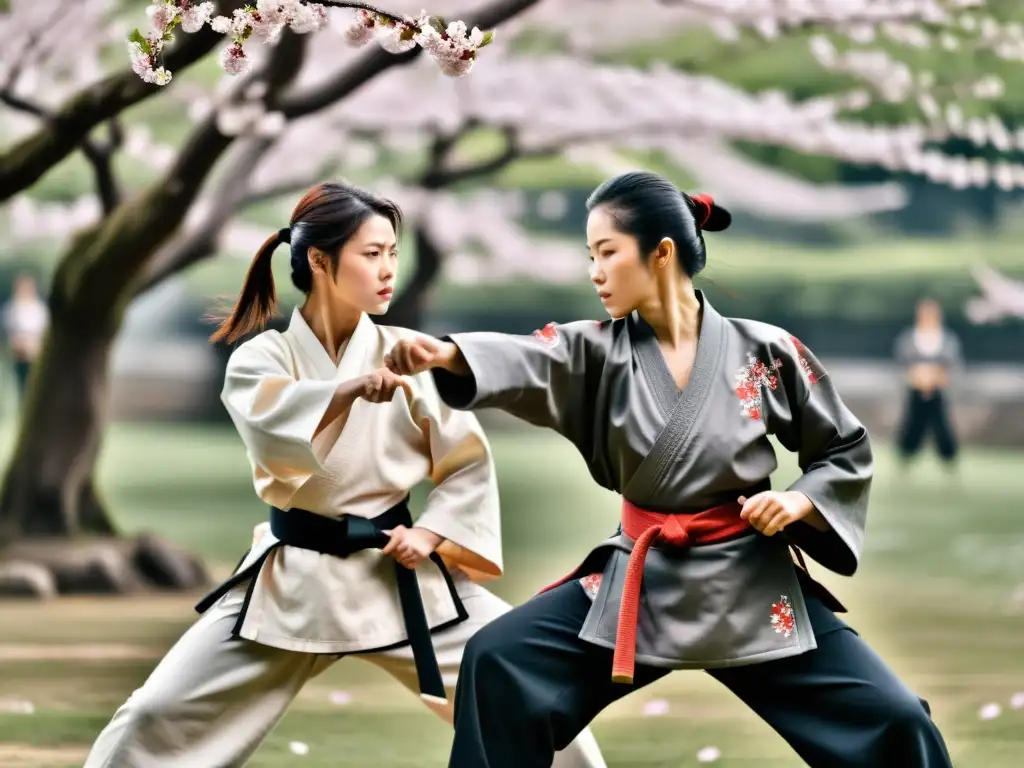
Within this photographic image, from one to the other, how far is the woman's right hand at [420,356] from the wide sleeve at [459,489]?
0.44 m

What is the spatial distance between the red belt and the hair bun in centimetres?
57

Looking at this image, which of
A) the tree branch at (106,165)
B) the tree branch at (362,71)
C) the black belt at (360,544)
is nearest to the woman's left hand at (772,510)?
the black belt at (360,544)

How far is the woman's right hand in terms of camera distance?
2492 millimetres

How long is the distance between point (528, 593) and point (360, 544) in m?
3.33

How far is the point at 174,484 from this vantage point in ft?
23.1

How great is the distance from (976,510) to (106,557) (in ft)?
14.4

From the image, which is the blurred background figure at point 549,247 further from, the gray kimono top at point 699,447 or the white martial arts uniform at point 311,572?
the gray kimono top at point 699,447

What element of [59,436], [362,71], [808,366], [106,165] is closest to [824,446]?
[808,366]

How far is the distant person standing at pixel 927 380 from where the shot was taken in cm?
749

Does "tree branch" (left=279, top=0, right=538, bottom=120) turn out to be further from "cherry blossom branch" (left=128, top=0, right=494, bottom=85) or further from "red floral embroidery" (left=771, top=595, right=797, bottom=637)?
"red floral embroidery" (left=771, top=595, right=797, bottom=637)

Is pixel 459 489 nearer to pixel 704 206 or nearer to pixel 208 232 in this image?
Answer: pixel 704 206

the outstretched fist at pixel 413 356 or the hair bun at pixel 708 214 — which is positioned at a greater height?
the hair bun at pixel 708 214

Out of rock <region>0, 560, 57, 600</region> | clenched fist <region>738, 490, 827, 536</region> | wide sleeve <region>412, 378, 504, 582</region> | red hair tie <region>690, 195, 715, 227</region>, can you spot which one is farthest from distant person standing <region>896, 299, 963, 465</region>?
clenched fist <region>738, 490, 827, 536</region>

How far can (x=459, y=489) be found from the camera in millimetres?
3072
